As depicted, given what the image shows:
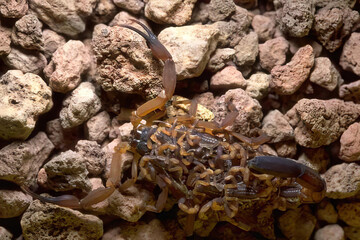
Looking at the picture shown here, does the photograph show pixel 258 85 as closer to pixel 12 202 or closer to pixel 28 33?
pixel 28 33

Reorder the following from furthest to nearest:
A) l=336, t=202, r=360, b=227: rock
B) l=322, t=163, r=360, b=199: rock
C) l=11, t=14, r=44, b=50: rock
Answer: l=336, t=202, r=360, b=227: rock
l=322, t=163, r=360, b=199: rock
l=11, t=14, r=44, b=50: rock

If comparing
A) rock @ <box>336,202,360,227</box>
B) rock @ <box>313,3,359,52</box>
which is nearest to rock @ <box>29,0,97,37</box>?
rock @ <box>313,3,359,52</box>

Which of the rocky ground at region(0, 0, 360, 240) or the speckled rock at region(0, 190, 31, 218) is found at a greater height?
the rocky ground at region(0, 0, 360, 240)

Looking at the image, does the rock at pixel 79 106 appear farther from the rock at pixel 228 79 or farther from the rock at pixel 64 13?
the rock at pixel 228 79

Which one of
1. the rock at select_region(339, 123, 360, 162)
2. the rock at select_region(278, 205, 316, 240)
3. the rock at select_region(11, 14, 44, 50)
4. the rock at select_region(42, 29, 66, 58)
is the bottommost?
the rock at select_region(278, 205, 316, 240)

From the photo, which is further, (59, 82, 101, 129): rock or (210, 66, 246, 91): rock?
(210, 66, 246, 91): rock

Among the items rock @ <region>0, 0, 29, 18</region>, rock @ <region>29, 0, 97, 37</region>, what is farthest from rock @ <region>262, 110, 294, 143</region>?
rock @ <region>0, 0, 29, 18</region>

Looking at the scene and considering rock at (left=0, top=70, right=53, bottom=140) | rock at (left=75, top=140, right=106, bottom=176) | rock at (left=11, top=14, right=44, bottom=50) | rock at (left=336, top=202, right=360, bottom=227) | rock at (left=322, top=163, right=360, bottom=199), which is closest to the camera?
rock at (left=0, top=70, right=53, bottom=140)

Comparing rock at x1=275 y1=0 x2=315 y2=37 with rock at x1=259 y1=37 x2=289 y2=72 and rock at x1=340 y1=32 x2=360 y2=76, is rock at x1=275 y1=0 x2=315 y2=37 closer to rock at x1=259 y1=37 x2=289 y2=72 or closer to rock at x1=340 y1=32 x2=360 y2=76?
rock at x1=259 y1=37 x2=289 y2=72
